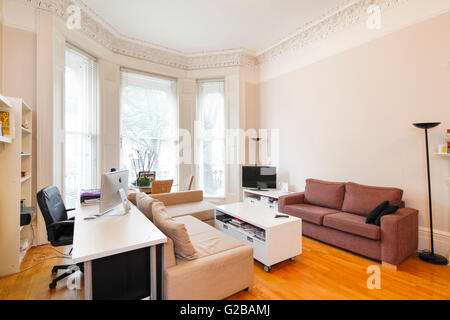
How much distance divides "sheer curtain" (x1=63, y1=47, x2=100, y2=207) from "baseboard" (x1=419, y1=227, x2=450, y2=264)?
524 centimetres

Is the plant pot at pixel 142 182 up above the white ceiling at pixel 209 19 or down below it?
below

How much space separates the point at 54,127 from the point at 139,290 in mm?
2868

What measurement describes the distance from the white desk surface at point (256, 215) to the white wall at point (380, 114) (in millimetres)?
1639

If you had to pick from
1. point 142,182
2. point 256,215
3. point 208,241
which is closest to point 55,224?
point 208,241

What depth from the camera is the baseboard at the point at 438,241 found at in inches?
105

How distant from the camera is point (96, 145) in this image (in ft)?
13.5

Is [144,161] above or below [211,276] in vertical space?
above

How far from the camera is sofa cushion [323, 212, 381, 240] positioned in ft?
8.40

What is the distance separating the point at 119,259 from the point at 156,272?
331 millimetres

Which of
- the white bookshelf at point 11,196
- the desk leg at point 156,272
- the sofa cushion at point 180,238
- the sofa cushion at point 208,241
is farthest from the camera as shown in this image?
the white bookshelf at point 11,196

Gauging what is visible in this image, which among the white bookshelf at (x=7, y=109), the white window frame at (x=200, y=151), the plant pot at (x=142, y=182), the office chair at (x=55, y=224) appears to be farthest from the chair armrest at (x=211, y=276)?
the white window frame at (x=200, y=151)

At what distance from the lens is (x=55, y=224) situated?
213cm

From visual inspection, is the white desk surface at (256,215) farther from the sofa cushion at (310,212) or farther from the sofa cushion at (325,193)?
the sofa cushion at (325,193)

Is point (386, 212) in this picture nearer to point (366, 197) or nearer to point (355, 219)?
point (355, 219)
